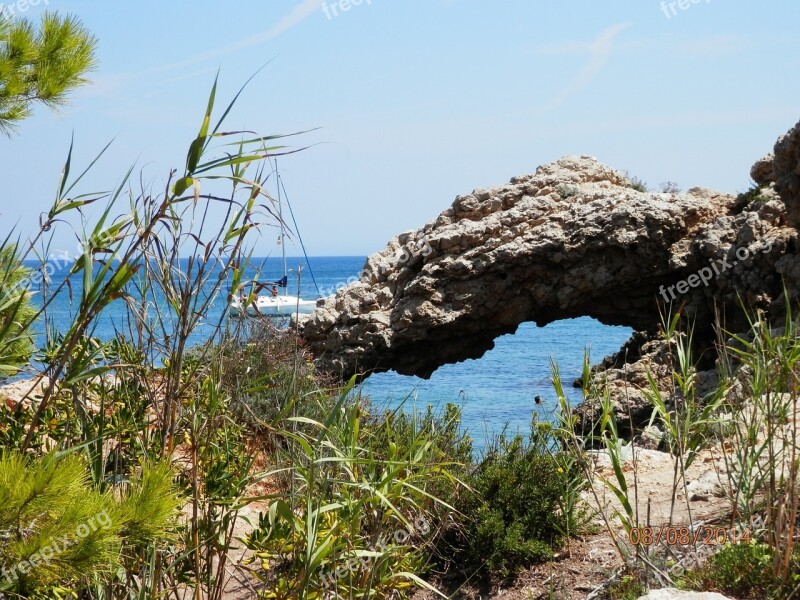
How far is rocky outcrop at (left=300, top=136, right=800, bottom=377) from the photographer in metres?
9.54

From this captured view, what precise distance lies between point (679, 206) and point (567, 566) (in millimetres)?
6561

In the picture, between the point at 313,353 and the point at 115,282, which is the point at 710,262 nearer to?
the point at 313,353

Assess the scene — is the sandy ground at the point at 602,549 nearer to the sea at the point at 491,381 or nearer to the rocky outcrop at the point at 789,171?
the sea at the point at 491,381

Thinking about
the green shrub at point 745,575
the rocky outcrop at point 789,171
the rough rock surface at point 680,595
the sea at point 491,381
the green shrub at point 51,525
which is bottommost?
the sea at point 491,381

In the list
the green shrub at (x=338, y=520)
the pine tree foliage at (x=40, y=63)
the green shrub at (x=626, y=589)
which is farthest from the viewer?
the pine tree foliage at (x=40, y=63)

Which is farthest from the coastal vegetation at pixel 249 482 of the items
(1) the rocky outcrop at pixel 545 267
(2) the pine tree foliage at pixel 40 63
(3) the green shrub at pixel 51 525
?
(1) the rocky outcrop at pixel 545 267

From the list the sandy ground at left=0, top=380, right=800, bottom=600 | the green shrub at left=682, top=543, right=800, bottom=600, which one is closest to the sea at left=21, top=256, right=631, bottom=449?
the sandy ground at left=0, top=380, right=800, bottom=600

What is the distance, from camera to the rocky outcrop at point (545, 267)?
9.54 m

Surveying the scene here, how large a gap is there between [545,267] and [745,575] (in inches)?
279

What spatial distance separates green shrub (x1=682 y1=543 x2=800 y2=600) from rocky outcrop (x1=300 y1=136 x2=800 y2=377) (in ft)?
20.6

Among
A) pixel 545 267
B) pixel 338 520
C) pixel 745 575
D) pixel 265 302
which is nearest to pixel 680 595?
pixel 745 575

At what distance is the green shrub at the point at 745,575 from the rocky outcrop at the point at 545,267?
6.29m

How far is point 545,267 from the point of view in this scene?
1009cm

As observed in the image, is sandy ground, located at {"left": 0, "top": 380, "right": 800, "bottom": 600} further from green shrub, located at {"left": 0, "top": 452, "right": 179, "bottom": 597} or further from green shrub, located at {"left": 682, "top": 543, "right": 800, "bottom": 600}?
green shrub, located at {"left": 0, "top": 452, "right": 179, "bottom": 597}
